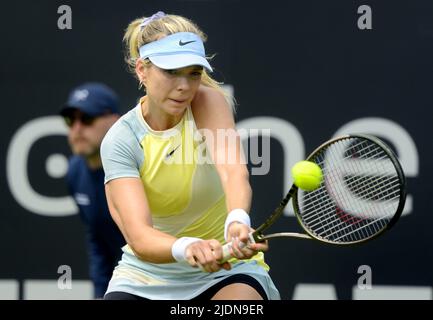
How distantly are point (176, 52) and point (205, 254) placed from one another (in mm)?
594

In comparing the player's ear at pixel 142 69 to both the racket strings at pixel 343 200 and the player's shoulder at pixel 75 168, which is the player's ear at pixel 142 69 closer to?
the racket strings at pixel 343 200

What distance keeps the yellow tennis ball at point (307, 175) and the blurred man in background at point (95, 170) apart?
137 cm

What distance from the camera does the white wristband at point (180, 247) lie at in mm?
2930

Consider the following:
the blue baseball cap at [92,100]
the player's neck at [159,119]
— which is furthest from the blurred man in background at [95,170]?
the player's neck at [159,119]

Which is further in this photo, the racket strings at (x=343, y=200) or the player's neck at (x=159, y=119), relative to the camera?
the racket strings at (x=343, y=200)

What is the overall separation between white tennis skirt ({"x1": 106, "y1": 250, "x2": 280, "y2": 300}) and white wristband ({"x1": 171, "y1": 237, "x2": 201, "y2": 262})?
0.23 metres

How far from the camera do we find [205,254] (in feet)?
9.45

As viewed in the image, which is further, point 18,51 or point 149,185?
point 18,51

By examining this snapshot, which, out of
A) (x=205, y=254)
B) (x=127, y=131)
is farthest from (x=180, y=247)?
(x=127, y=131)
